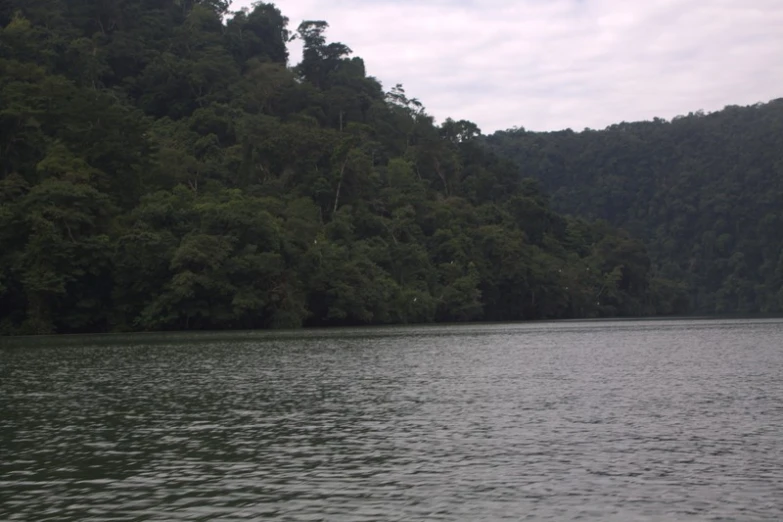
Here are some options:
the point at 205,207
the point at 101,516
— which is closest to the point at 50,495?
the point at 101,516

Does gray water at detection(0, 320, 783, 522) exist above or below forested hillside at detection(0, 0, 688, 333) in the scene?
below

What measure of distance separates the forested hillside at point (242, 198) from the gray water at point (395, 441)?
135ft

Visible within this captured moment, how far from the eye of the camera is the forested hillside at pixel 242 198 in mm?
86688

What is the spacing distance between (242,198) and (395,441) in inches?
3208

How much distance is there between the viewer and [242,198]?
102m

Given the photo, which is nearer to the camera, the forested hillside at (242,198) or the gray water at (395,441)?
the gray water at (395,441)

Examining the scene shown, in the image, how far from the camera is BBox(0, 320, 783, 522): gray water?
53.0ft

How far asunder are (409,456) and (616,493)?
5.67 m

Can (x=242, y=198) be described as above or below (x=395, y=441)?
above

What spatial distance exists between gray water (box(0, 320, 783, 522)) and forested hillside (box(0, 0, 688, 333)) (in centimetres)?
4116

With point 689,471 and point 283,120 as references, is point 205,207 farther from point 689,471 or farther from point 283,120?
point 689,471

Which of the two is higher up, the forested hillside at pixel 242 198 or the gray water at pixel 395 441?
the forested hillside at pixel 242 198

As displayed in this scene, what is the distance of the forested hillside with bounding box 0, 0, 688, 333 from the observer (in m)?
86.7

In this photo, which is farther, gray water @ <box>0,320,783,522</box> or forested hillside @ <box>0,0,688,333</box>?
forested hillside @ <box>0,0,688,333</box>
